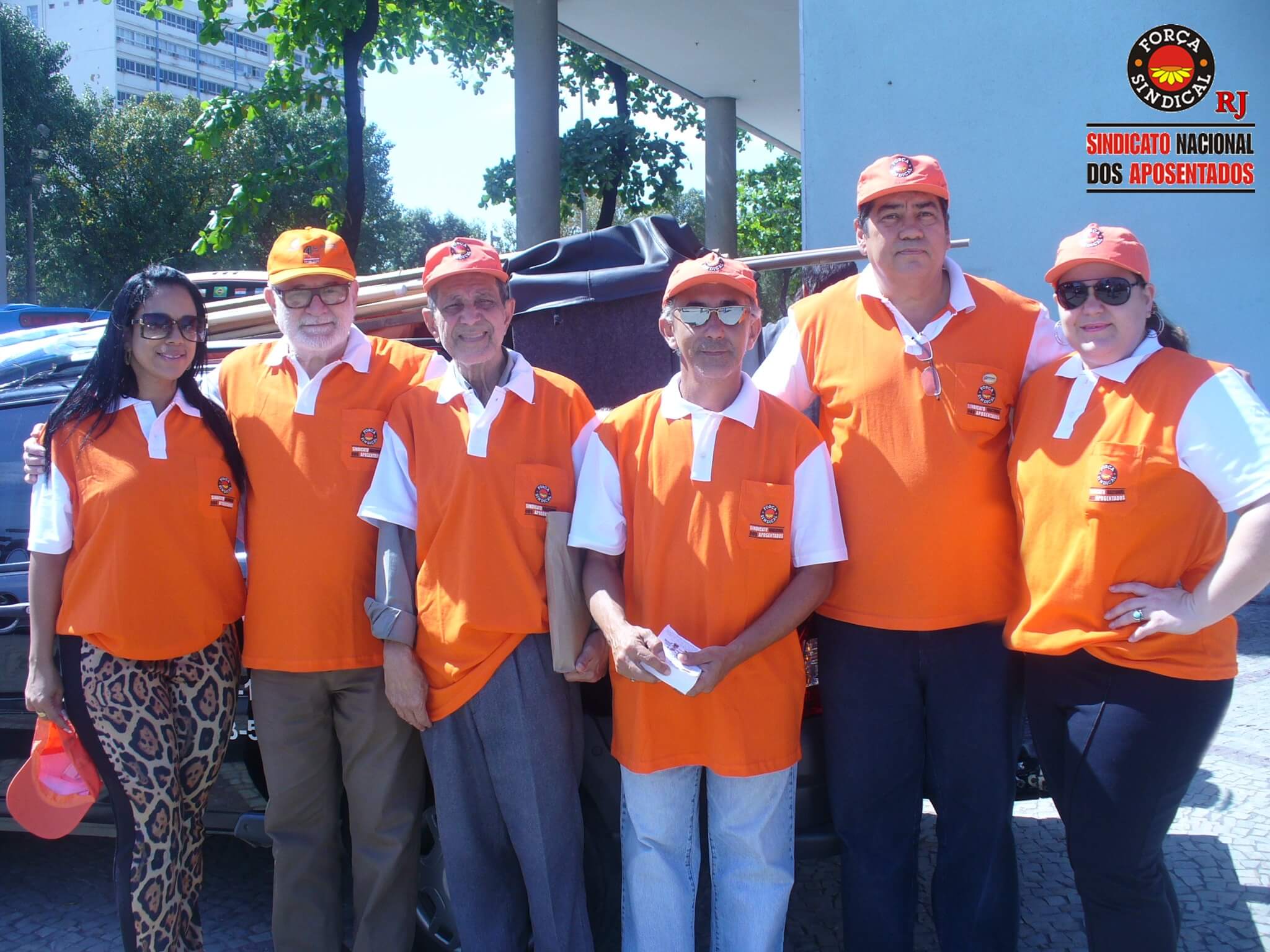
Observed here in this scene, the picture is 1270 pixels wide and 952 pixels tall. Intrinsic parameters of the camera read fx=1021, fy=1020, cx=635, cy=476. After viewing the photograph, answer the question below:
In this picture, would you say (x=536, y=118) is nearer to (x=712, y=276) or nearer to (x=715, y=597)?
(x=712, y=276)

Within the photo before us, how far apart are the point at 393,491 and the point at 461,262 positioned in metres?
0.63

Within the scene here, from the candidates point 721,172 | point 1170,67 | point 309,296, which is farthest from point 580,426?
point 721,172

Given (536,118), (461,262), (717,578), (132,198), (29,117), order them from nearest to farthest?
1. (717,578)
2. (461,262)
3. (536,118)
4. (29,117)
5. (132,198)

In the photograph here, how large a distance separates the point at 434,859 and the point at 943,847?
1440mm

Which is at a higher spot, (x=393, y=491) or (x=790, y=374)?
(x=790, y=374)

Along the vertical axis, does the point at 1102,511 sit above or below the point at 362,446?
below

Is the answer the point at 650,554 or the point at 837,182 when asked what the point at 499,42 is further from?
the point at 650,554

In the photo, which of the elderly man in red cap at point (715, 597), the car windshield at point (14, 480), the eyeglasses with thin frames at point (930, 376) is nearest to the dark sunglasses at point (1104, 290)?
the eyeglasses with thin frames at point (930, 376)

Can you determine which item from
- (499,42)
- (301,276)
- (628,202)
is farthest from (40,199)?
(301,276)

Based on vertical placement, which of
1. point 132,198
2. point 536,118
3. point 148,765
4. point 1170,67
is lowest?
point 148,765

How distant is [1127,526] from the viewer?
2289mm

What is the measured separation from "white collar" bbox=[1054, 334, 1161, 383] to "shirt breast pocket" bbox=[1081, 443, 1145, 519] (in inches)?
7.5

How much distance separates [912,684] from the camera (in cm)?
260

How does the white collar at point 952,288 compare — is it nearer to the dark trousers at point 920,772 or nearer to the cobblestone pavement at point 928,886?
the dark trousers at point 920,772
